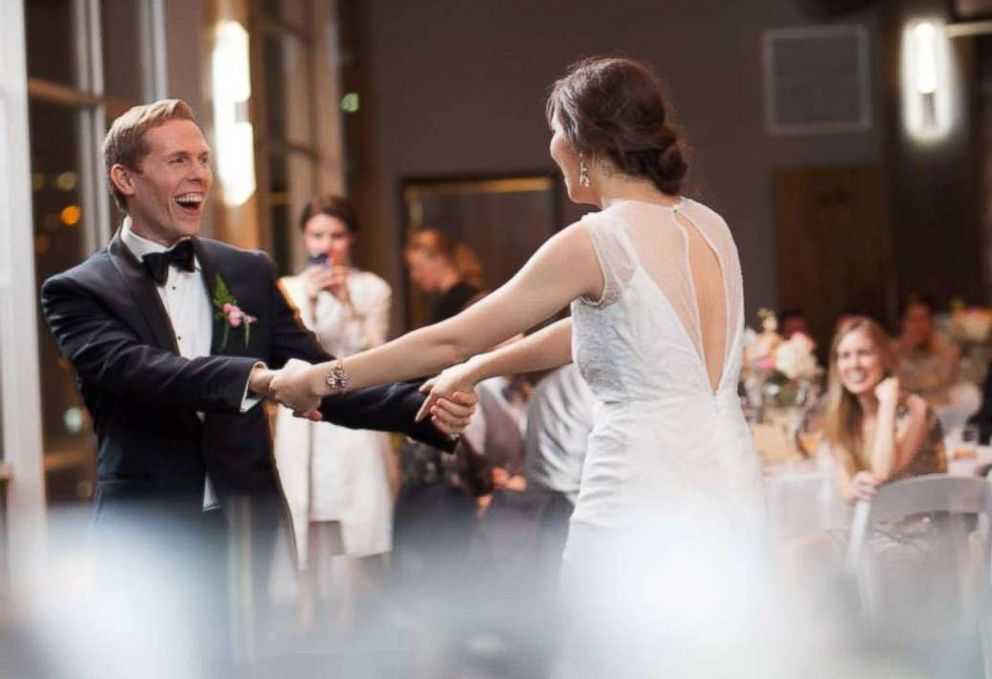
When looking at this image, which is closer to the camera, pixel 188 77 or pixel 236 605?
pixel 236 605

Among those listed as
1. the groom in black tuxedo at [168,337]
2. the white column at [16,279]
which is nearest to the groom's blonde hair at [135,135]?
the groom in black tuxedo at [168,337]

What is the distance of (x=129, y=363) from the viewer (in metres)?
2.82

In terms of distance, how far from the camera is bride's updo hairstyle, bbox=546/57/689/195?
2643 mm

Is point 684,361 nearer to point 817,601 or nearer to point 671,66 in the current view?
point 817,601

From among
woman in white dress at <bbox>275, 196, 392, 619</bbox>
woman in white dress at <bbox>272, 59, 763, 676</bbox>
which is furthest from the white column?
woman in white dress at <bbox>272, 59, 763, 676</bbox>

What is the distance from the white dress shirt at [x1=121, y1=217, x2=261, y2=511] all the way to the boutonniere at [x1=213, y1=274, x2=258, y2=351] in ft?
0.09

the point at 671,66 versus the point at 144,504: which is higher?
the point at 671,66

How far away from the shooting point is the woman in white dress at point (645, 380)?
261cm

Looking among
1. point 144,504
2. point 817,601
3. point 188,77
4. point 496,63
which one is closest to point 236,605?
point 144,504

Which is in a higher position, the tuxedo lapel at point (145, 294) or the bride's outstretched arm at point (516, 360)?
the tuxedo lapel at point (145, 294)

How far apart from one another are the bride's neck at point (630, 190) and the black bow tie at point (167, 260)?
74cm

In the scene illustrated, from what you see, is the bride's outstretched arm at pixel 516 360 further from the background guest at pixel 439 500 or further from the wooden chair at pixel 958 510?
the background guest at pixel 439 500

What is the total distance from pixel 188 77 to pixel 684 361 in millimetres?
4948

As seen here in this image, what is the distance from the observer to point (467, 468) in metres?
5.70
